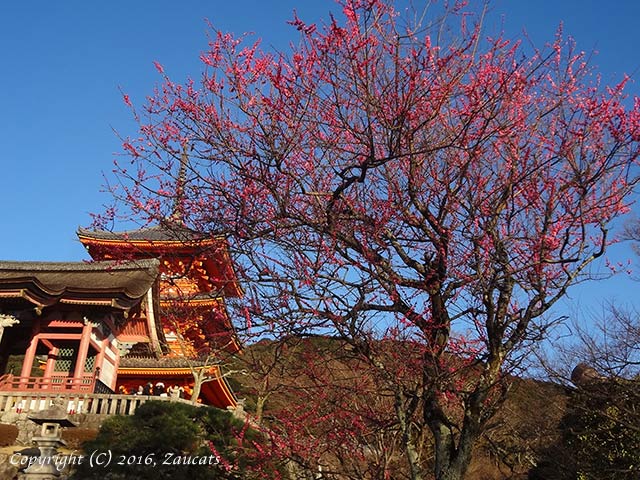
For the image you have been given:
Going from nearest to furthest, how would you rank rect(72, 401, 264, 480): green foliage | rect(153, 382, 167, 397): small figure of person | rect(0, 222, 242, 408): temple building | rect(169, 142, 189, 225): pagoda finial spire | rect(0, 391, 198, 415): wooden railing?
rect(169, 142, 189, 225): pagoda finial spire → rect(72, 401, 264, 480): green foliage → rect(0, 391, 198, 415): wooden railing → rect(0, 222, 242, 408): temple building → rect(153, 382, 167, 397): small figure of person

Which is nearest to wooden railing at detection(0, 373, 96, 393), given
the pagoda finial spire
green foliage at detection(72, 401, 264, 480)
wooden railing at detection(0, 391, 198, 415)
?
wooden railing at detection(0, 391, 198, 415)

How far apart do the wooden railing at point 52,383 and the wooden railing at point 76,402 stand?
42 cm

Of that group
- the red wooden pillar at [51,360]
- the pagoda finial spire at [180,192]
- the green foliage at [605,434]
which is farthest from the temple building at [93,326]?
the green foliage at [605,434]

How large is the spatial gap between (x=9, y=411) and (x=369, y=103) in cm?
1189

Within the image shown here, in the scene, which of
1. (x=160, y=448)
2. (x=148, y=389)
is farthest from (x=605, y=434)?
(x=148, y=389)

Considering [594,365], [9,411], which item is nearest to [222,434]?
[9,411]

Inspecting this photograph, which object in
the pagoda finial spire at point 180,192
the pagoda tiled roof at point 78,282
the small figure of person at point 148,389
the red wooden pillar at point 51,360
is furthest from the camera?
the small figure of person at point 148,389

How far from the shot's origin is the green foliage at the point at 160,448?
9609 millimetres

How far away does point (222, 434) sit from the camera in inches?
444

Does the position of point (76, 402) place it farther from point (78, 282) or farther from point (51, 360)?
point (78, 282)

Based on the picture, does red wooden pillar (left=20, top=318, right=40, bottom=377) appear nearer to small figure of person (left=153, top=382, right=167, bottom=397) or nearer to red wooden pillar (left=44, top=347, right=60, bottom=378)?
red wooden pillar (left=44, top=347, right=60, bottom=378)

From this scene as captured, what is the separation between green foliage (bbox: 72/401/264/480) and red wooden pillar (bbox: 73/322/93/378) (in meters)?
3.23

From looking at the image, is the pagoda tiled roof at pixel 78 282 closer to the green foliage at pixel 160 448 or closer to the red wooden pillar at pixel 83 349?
the red wooden pillar at pixel 83 349

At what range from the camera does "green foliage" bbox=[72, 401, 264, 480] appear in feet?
31.5
